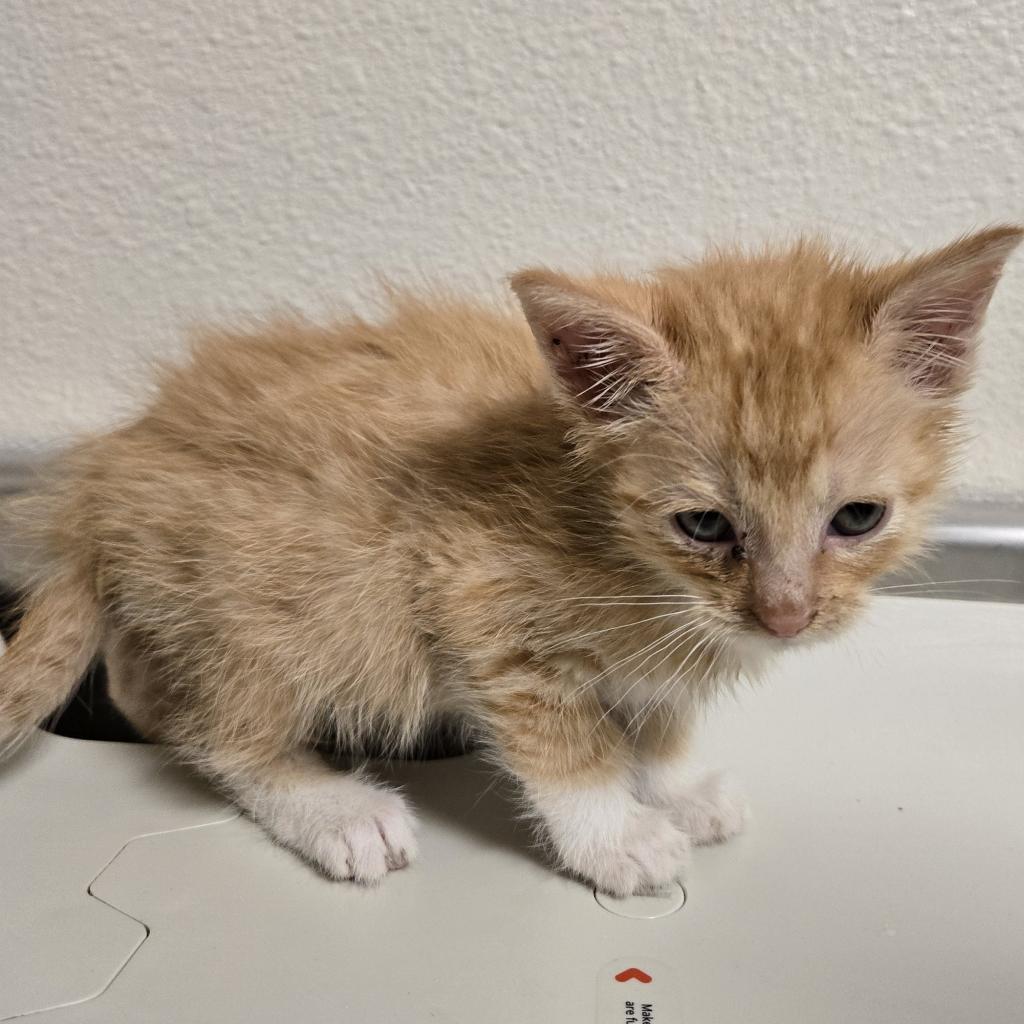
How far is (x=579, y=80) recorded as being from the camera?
3.59ft

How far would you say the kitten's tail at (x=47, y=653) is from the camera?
828 millimetres

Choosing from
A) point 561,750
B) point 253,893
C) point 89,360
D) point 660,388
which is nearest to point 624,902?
point 561,750

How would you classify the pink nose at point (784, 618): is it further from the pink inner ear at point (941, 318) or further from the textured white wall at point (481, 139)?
the textured white wall at point (481, 139)

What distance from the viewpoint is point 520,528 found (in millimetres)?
758

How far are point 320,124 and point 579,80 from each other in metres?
0.32

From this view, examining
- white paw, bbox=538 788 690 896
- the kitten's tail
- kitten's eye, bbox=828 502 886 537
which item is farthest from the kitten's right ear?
the kitten's tail

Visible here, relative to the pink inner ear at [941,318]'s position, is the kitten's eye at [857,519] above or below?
below

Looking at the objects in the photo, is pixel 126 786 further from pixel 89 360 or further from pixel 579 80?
pixel 579 80

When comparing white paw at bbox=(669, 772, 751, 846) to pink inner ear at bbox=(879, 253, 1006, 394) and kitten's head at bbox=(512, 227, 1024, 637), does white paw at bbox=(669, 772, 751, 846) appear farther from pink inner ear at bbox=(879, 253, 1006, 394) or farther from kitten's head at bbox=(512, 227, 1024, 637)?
pink inner ear at bbox=(879, 253, 1006, 394)

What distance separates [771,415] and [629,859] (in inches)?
14.6

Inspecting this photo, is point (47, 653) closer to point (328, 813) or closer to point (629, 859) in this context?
point (328, 813)

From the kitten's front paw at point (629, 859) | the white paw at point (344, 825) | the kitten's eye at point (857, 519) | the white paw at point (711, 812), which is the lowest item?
the white paw at point (711, 812)

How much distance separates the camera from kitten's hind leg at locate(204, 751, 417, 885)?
2.50ft

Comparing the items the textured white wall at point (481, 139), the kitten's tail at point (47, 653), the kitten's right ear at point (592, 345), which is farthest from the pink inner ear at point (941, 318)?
the kitten's tail at point (47, 653)
